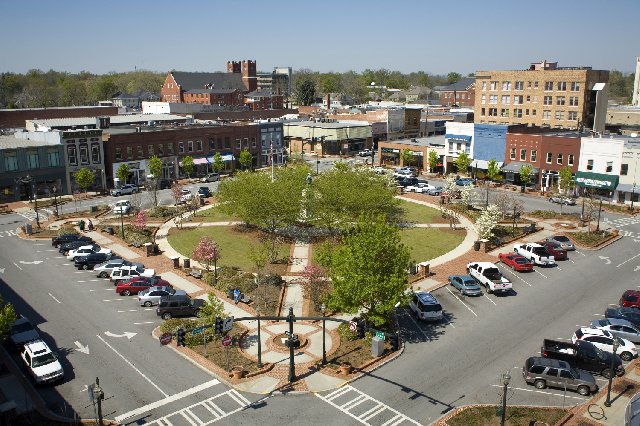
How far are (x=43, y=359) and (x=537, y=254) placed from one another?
36.8 meters

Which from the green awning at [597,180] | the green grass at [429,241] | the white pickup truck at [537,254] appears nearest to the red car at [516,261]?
the white pickup truck at [537,254]

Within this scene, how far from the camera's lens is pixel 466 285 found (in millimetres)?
39750

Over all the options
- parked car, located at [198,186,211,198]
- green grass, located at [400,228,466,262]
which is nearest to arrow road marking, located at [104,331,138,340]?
green grass, located at [400,228,466,262]

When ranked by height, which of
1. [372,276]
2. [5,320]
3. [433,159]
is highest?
[433,159]

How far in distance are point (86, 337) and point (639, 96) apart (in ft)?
591

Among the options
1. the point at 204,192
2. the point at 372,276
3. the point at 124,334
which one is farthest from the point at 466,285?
the point at 204,192

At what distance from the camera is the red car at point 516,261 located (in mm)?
44594

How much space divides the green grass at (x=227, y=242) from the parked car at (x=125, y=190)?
2211 cm

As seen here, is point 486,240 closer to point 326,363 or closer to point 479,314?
point 479,314

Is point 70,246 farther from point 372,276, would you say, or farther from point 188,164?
point 188,164

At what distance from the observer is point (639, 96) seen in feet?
554

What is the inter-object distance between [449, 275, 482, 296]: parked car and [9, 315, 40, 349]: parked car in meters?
27.4

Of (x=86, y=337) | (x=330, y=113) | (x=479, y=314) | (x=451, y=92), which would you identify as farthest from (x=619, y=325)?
(x=451, y=92)

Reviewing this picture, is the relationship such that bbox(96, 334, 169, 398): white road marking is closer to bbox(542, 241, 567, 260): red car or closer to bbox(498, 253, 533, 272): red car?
bbox(498, 253, 533, 272): red car
